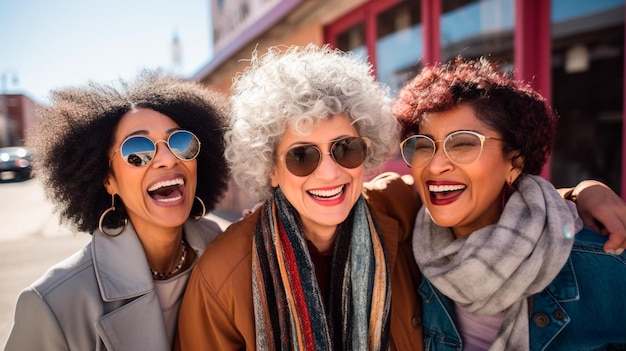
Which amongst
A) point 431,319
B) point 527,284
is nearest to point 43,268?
point 431,319

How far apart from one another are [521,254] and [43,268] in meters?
5.98

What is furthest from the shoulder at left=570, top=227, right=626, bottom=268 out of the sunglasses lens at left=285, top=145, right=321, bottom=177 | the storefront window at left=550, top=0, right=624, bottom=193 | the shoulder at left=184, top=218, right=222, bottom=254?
the storefront window at left=550, top=0, right=624, bottom=193

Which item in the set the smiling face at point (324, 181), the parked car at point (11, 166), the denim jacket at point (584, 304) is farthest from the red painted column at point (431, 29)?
the parked car at point (11, 166)

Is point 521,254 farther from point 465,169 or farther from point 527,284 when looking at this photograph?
point 465,169

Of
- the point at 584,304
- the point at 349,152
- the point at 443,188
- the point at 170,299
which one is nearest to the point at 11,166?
the point at 170,299

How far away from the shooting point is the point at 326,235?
1.98 m

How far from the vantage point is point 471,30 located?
167 inches

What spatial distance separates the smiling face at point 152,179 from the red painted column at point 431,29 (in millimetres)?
3067

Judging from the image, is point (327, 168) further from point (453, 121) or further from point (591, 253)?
point (591, 253)

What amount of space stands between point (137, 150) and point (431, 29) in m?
3.35

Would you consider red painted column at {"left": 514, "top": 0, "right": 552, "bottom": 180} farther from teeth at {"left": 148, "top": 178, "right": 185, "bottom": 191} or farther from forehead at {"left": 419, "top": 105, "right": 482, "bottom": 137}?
teeth at {"left": 148, "top": 178, "right": 185, "bottom": 191}

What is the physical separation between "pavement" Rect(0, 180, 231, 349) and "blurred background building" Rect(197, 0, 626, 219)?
2.62 metres

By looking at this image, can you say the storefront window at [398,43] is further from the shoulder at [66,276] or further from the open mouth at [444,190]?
the shoulder at [66,276]

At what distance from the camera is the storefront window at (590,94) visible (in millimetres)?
4266
